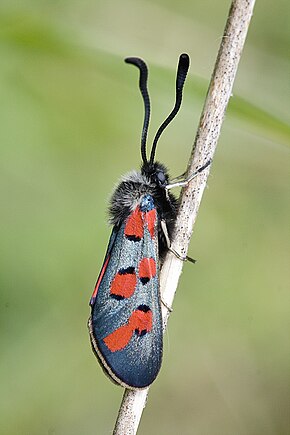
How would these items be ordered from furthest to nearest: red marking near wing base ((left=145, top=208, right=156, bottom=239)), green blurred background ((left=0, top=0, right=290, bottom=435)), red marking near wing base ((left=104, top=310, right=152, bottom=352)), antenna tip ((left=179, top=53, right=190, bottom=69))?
green blurred background ((left=0, top=0, right=290, bottom=435))
red marking near wing base ((left=145, top=208, right=156, bottom=239))
red marking near wing base ((left=104, top=310, right=152, bottom=352))
antenna tip ((left=179, top=53, right=190, bottom=69))

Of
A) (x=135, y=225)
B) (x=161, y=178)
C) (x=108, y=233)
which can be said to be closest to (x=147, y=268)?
(x=135, y=225)

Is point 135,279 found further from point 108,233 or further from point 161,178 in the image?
point 108,233

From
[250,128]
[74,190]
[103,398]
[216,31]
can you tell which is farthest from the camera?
[216,31]

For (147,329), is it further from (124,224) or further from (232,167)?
(232,167)

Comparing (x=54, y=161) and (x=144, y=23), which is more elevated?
(x=144, y=23)

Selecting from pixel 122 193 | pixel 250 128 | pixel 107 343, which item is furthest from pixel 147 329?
pixel 250 128

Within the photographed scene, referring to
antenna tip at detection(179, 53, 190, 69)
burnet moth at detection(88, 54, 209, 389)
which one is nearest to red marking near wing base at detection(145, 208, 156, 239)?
burnet moth at detection(88, 54, 209, 389)

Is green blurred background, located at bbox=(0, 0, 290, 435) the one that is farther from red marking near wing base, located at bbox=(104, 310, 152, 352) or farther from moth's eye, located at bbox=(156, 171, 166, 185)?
red marking near wing base, located at bbox=(104, 310, 152, 352)
